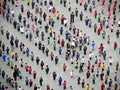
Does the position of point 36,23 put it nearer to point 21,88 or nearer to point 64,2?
point 64,2

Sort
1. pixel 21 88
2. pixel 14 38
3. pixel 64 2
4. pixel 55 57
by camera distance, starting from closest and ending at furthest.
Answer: pixel 21 88, pixel 55 57, pixel 14 38, pixel 64 2

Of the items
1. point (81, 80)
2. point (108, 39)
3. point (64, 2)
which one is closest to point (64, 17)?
point (64, 2)

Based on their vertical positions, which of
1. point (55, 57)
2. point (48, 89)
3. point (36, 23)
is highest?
point (36, 23)

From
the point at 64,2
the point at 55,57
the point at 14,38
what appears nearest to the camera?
the point at 55,57

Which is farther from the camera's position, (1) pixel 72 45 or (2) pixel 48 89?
(1) pixel 72 45

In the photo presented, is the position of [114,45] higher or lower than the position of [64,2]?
lower

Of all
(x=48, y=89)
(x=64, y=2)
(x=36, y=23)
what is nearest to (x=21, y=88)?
(x=48, y=89)

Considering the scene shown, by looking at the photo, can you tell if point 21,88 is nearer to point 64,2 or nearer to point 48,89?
point 48,89
